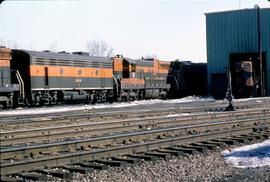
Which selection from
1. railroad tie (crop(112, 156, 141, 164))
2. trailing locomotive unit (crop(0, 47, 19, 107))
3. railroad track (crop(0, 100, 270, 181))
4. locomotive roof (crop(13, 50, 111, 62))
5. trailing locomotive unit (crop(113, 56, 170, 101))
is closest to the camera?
railroad track (crop(0, 100, 270, 181))

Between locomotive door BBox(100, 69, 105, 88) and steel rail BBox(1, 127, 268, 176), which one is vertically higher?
locomotive door BBox(100, 69, 105, 88)

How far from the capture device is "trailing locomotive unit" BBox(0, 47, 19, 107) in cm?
2646

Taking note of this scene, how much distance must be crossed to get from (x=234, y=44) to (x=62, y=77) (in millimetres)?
25078

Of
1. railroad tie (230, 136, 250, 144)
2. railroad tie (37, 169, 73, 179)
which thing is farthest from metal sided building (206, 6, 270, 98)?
railroad tie (37, 169, 73, 179)

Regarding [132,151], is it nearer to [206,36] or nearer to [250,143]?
[250,143]

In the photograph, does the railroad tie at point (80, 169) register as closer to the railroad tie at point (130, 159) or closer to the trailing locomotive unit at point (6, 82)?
the railroad tie at point (130, 159)

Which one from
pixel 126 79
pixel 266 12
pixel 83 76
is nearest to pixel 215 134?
pixel 83 76

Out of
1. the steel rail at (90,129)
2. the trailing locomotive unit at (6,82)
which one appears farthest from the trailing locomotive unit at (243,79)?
the steel rail at (90,129)

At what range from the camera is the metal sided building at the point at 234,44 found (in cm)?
4872

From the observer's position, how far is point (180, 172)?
866cm

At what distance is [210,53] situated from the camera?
170 ft

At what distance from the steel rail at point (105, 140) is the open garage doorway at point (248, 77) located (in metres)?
28.5

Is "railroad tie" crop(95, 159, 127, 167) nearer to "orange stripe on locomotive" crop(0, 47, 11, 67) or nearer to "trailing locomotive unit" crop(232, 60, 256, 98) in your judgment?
"orange stripe on locomotive" crop(0, 47, 11, 67)

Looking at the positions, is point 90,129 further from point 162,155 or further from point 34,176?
point 34,176
